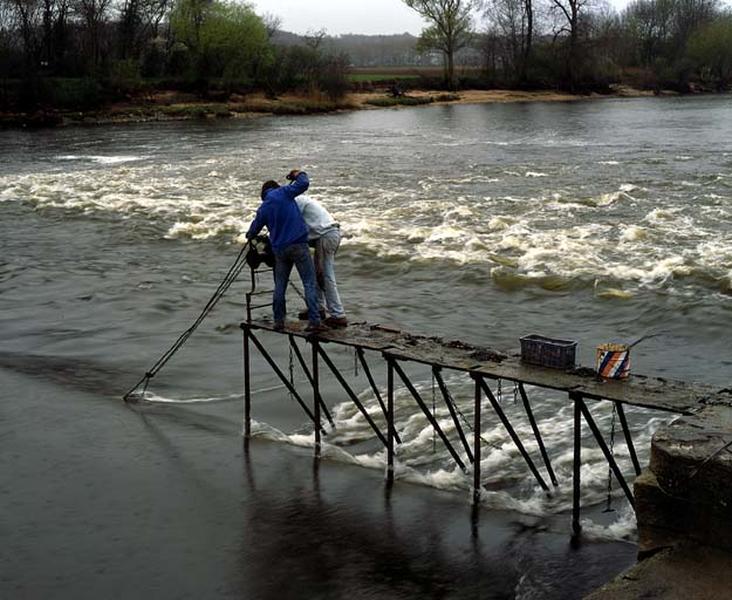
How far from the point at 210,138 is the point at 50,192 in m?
18.4

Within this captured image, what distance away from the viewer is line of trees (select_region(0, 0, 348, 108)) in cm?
7800

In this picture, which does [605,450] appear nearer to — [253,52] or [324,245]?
[324,245]

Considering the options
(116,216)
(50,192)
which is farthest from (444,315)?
(50,192)

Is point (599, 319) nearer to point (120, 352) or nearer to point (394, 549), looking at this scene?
point (120, 352)

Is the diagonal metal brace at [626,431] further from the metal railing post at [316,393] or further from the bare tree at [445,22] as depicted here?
the bare tree at [445,22]

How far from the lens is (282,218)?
11.3 m

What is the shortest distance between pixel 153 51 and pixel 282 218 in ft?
276

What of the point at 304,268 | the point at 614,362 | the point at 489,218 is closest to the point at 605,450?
the point at 614,362

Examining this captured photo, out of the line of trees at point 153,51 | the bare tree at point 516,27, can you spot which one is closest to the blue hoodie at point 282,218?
the line of trees at point 153,51

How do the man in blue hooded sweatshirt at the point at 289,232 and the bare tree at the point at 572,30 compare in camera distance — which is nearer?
the man in blue hooded sweatshirt at the point at 289,232

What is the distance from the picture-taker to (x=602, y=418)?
40.9 ft

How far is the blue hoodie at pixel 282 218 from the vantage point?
36.7 feet

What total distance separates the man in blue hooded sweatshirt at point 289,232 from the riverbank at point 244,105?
58549mm

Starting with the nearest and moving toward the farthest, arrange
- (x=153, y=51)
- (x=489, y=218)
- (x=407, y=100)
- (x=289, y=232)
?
(x=289, y=232) < (x=489, y=218) < (x=407, y=100) < (x=153, y=51)
